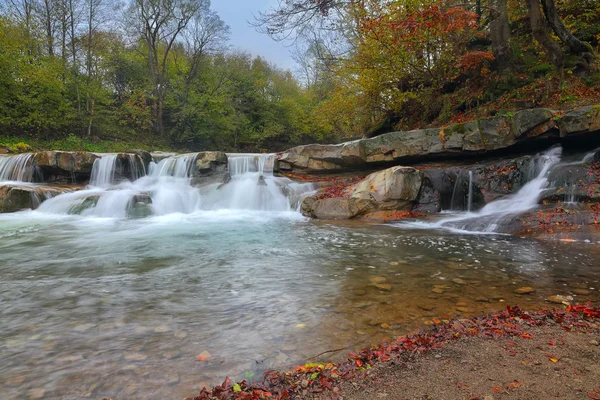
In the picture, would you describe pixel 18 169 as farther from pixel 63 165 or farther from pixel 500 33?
pixel 500 33

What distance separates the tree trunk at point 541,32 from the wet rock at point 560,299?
33.3 feet

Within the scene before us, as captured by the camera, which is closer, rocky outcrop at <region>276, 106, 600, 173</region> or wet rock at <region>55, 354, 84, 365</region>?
wet rock at <region>55, 354, 84, 365</region>

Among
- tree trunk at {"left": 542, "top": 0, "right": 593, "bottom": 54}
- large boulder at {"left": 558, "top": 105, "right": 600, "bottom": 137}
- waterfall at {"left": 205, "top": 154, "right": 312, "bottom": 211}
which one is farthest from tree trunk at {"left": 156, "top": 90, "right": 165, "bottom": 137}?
large boulder at {"left": 558, "top": 105, "right": 600, "bottom": 137}

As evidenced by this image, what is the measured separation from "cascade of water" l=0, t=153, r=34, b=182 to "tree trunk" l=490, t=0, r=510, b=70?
19173mm

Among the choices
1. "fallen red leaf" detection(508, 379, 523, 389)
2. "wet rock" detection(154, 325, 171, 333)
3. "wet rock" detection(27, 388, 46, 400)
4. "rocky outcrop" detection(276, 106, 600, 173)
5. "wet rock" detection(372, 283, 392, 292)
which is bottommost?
"wet rock" detection(27, 388, 46, 400)

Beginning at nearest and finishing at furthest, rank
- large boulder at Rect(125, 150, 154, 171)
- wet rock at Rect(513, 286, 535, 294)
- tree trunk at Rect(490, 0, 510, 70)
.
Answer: wet rock at Rect(513, 286, 535, 294), tree trunk at Rect(490, 0, 510, 70), large boulder at Rect(125, 150, 154, 171)

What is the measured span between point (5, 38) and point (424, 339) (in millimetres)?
26560

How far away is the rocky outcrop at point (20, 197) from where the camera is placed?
38.1 ft

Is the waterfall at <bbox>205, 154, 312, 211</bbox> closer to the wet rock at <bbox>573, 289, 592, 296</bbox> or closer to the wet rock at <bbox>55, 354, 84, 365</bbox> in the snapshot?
the wet rock at <bbox>573, 289, 592, 296</bbox>

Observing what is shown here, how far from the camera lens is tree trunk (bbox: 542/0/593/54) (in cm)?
983

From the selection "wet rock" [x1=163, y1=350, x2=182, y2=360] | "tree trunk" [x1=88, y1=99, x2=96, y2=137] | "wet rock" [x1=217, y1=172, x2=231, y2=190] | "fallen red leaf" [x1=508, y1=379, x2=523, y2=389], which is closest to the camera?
"fallen red leaf" [x1=508, y1=379, x2=523, y2=389]

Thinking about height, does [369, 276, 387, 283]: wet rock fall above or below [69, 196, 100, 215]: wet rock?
below

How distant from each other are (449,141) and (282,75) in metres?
36.8

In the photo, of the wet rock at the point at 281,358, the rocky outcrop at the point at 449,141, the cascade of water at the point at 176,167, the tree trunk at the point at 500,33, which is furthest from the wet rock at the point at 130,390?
the tree trunk at the point at 500,33
